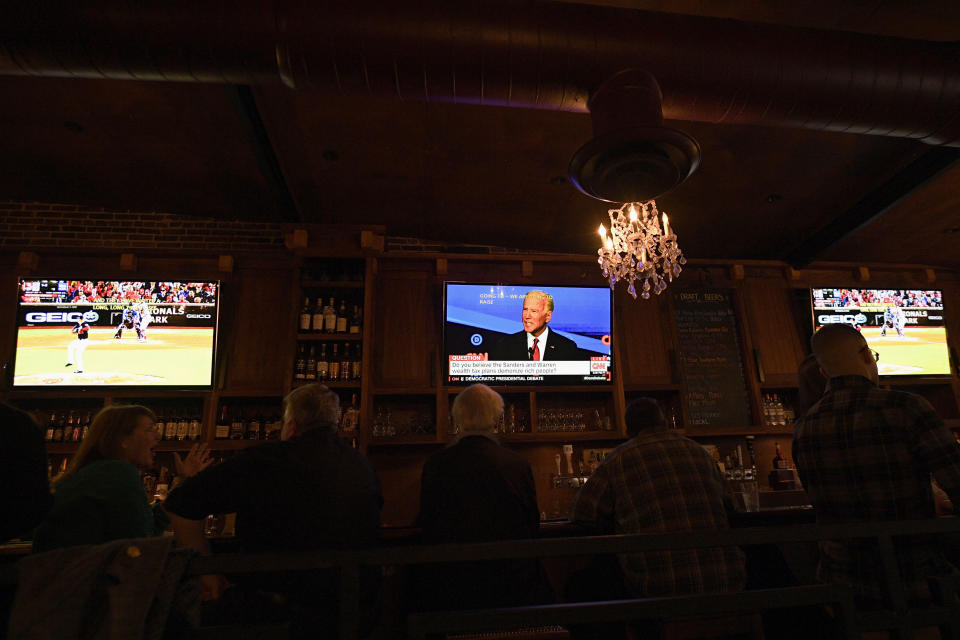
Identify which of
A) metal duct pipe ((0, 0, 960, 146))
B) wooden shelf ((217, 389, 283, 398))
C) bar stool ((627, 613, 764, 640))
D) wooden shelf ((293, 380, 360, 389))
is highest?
metal duct pipe ((0, 0, 960, 146))

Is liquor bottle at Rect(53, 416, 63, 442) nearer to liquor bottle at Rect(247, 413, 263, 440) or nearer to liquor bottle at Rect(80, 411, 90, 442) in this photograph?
liquor bottle at Rect(80, 411, 90, 442)

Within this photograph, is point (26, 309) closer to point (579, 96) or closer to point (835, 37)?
point (579, 96)

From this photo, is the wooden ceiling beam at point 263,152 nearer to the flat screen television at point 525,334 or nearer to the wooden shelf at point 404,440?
the flat screen television at point 525,334

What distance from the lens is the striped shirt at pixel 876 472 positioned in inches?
65.1

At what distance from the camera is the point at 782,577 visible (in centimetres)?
306

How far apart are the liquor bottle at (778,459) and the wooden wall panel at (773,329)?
0.56m

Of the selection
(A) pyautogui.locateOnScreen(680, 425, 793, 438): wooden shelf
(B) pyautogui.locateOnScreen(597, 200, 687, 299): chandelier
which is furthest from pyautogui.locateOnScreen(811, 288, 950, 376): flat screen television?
(B) pyautogui.locateOnScreen(597, 200, 687, 299): chandelier

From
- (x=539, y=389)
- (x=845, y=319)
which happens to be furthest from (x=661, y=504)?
(x=845, y=319)

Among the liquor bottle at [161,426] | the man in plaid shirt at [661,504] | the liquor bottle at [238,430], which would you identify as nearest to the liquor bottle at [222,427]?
the liquor bottle at [238,430]

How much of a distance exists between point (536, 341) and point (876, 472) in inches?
114

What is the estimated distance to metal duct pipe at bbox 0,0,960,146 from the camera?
2219mm

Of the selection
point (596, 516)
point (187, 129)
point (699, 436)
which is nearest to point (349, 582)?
point (596, 516)

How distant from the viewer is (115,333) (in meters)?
4.11

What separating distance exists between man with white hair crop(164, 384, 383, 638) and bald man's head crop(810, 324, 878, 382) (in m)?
1.76
